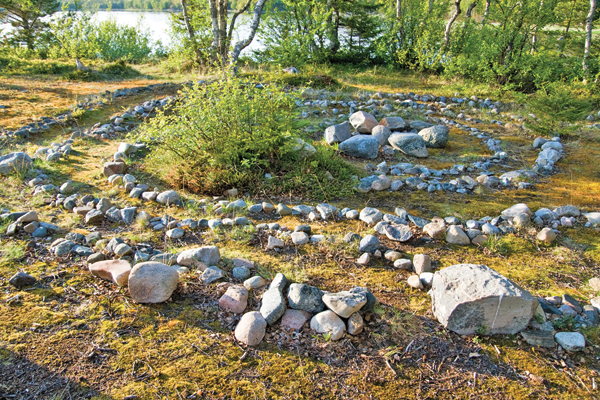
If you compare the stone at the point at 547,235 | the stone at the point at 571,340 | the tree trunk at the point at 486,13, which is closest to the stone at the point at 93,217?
the stone at the point at 571,340

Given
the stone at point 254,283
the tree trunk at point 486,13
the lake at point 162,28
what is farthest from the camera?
the lake at point 162,28

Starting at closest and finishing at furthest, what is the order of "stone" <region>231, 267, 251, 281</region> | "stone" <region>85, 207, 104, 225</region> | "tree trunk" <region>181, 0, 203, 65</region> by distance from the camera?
"stone" <region>231, 267, 251, 281</region> → "stone" <region>85, 207, 104, 225</region> → "tree trunk" <region>181, 0, 203, 65</region>

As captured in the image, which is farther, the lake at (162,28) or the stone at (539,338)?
the lake at (162,28)

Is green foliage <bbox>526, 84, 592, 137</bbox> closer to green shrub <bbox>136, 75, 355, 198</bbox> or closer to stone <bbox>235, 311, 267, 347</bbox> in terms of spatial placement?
green shrub <bbox>136, 75, 355, 198</bbox>

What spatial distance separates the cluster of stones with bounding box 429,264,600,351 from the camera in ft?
8.72

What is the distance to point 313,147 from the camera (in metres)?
5.78

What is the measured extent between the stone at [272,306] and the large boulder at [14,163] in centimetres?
438

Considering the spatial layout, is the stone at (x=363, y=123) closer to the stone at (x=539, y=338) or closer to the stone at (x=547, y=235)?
the stone at (x=547, y=235)

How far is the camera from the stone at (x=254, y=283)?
3121 millimetres

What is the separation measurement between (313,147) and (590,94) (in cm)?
864

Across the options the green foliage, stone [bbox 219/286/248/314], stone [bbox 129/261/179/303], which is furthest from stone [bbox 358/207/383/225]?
the green foliage

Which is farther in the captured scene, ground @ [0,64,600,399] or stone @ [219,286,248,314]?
stone @ [219,286,248,314]

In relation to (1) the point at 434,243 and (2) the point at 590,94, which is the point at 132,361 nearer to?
(1) the point at 434,243

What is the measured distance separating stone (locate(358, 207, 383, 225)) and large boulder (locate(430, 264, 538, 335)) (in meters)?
1.56
